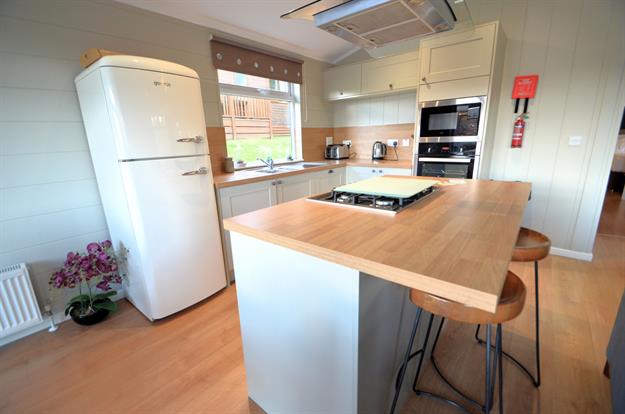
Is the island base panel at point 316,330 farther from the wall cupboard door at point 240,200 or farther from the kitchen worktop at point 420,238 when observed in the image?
the wall cupboard door at point 240,200

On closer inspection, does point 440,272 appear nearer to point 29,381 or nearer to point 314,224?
point 314,224

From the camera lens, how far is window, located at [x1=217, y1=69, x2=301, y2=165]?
2986 mm

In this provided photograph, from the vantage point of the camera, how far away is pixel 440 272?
Result: 0.65 meters

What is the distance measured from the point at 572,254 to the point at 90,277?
4.20 metres

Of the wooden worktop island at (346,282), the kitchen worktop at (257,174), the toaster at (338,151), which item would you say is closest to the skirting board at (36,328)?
the kitchen worktop at (257,174)

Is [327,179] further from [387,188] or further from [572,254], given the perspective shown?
[572,254]

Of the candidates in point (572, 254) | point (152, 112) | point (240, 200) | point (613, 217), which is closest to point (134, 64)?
point (152, 112)

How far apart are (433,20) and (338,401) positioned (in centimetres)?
165

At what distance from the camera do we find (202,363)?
1.62 metres

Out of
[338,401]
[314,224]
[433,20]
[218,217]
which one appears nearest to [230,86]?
[218,217]

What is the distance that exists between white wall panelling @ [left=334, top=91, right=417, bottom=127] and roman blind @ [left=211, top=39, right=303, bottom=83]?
0.88 metres

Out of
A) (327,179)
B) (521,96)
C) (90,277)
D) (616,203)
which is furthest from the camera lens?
(616,203)

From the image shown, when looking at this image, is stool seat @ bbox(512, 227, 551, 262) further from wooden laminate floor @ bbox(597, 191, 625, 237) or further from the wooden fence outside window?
wooden laminate floor @ bbox(597, 191, 625, 237)

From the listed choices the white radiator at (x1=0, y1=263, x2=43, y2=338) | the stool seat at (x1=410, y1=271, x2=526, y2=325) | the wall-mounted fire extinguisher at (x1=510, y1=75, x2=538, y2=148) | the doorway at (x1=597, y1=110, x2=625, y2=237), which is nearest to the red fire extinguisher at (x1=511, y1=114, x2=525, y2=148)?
the wall-mounted fire extinguisher at (x1=510, y1=75, x2=538, y2=148)
